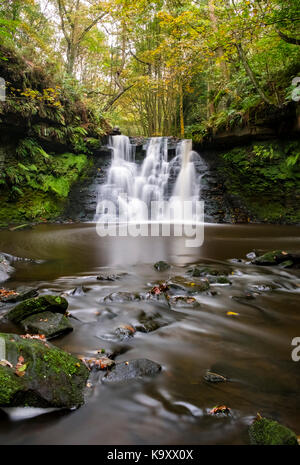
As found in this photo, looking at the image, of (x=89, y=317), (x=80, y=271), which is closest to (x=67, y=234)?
(x=80, y=271)

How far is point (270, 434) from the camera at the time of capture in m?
1.23

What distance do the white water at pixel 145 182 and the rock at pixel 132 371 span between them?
969cm

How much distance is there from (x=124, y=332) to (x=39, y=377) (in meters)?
0.92

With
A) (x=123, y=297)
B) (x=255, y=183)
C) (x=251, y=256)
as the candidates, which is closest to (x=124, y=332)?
(x=123, y=297)

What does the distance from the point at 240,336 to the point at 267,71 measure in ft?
34.9

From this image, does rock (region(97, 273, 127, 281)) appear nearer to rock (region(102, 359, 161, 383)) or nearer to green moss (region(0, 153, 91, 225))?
rock (region(102, 359, 161, 383))

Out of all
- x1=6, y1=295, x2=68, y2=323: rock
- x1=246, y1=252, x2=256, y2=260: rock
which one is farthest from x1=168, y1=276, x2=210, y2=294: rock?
x1=246, y1=252, x2=256, y2=260: rock

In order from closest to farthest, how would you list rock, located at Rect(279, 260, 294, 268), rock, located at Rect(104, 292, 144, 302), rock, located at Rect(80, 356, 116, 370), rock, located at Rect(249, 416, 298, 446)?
rock, located at Rect(249, 416, 298, 446), rock, located at Rect(80, 356, 116, 370), rock, located at Rect(104, 292, 144, 302), rock, located at Rect(279, 260, 294, 268)

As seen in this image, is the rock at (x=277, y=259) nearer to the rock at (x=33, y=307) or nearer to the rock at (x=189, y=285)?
the rock at (x=189, y=285)

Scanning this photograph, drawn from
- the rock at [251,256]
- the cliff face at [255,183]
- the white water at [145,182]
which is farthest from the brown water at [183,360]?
the white water at [145,182]

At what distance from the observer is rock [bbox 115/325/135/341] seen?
2283 mm

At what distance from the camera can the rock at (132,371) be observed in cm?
174

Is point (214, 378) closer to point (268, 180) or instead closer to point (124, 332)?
point (124, 332)

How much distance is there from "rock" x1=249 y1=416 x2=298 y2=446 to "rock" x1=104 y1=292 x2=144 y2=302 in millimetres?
1870
